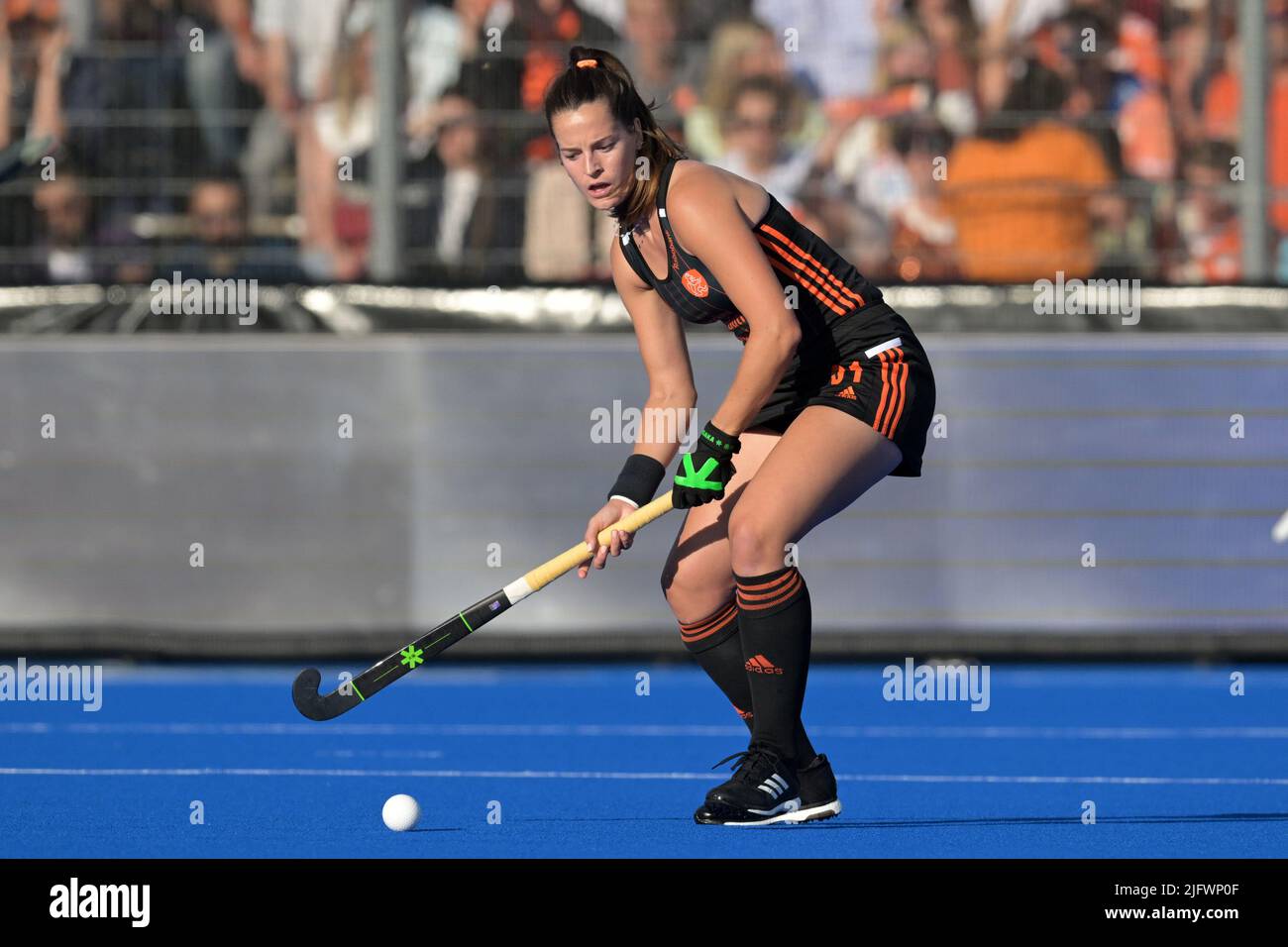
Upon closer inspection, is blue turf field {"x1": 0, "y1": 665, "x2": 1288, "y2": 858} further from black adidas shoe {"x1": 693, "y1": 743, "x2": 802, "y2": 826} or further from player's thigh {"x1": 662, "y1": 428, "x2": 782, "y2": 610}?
player's thigh {"x1": 662, "y1": 428, "x2": 782, "y2": 610}

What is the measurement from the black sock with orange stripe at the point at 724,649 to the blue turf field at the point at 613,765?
332 mm

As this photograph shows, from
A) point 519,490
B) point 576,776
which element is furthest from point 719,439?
point 519,490

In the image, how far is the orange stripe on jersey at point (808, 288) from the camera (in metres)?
5.28

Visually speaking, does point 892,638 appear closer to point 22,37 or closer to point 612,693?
point 612,693

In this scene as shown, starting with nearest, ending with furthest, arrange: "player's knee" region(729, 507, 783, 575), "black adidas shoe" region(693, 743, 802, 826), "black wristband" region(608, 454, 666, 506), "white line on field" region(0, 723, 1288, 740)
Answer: "player's knee" region(729, 507, 783, 575)
"black adidas shoe" region(693, 743, 802, 826)
"black wristband" region(608, 454, 666, 506)
"white line on field" region(0, 723, 1288, 740)

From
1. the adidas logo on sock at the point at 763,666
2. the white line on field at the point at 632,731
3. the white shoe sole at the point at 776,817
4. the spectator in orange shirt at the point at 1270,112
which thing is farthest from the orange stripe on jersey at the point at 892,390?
the spectator in orange shirt at the point at 1270,112

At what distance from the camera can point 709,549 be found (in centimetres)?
543

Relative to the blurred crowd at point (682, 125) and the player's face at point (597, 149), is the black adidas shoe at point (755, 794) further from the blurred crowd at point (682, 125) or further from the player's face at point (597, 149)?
the blurred crowd at point (682, 125)

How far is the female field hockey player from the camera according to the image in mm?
5055

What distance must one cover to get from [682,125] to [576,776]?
11.2ft

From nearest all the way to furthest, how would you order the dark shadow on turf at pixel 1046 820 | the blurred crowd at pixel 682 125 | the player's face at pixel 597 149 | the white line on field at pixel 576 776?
1. the player's face at pixel 597 149
2. the dark shadow on turf at pixel 1046 820
3. the white line on field at pixel 576 776
4. the blurred crowd at pixel 682 125

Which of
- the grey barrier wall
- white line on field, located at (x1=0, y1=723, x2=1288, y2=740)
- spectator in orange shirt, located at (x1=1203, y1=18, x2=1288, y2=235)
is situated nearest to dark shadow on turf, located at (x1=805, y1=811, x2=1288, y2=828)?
white line on field, located at (x1=0, y1=723, x2=1288, y2=740)

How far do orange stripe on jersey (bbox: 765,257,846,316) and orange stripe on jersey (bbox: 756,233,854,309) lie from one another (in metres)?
0.01

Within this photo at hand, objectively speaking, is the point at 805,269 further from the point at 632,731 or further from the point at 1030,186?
the point at 1030,186
